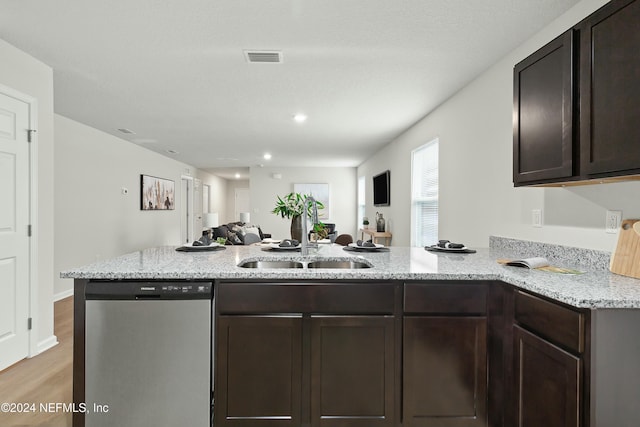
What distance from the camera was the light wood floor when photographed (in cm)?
212

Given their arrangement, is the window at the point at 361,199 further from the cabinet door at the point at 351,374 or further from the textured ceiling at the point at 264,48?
the cabinet door at the point at 351,374

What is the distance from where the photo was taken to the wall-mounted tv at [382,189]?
21.1ft

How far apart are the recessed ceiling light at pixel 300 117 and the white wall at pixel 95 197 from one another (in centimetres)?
309

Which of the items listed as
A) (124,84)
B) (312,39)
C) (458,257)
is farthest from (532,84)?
(124,84)

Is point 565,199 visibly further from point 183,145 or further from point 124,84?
point 183,145

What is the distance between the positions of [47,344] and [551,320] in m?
3.70

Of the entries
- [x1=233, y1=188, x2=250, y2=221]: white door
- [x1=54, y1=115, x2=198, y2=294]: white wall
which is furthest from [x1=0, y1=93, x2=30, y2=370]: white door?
[x1=233, y1=188, x2=250, y2=221]: white door

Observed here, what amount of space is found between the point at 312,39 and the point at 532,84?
143 centimetres

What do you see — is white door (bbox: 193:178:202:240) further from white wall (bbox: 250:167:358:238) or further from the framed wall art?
white wall (bbox: 250:167:358:238)

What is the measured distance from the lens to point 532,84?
197cm

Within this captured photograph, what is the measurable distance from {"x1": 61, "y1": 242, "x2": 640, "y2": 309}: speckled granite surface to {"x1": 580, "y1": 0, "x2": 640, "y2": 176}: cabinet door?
49cm

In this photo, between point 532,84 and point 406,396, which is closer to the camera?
point 406,396

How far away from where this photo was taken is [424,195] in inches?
191

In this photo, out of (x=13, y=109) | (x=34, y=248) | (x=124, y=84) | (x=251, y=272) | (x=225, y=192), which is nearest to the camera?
(x=251, y=272)
